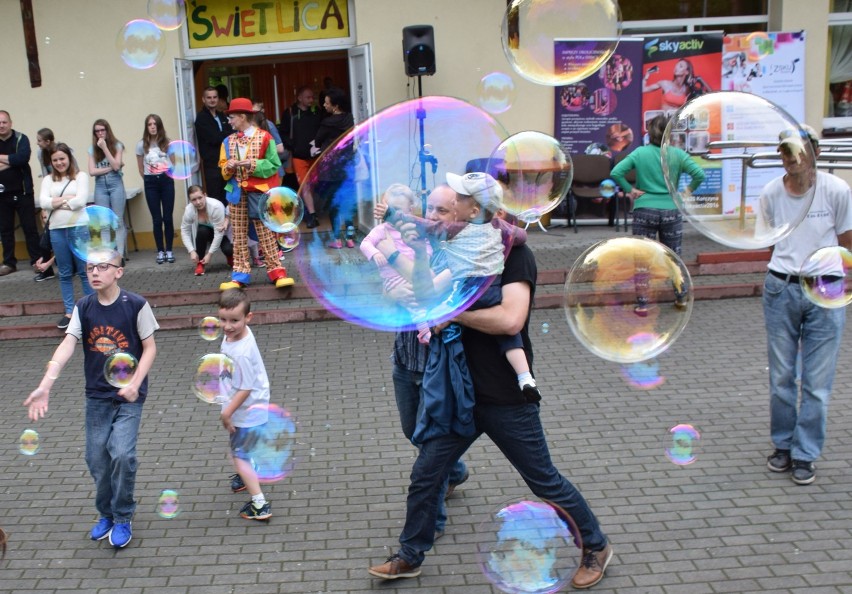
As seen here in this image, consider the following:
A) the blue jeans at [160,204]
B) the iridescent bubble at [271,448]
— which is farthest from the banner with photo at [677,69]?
the iridescent bubble at [271,448]

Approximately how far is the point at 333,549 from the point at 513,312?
5.33 ft

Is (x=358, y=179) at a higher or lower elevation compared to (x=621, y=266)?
higher

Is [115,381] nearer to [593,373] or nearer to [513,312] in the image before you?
[513,312]

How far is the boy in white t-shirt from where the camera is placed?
4.95 m

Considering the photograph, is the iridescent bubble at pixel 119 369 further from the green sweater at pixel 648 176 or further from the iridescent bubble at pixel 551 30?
the green sweater at pixel 648 176

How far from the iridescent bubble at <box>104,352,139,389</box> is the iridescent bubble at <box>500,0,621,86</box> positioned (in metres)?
3.35

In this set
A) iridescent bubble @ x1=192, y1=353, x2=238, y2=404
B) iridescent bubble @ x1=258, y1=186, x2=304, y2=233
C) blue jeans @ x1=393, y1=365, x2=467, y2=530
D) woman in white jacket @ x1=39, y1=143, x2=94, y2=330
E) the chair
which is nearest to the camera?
blue jeans @ x1=393, y1=365, x2=467, y2=530

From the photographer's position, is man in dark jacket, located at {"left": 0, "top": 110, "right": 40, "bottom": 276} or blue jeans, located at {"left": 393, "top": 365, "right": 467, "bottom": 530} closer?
blue jeans, located at {"left": 393, "top": 365, "right": 467, "bottom": 530}

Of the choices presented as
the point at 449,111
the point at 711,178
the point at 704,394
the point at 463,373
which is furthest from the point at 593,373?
the point at 463,373

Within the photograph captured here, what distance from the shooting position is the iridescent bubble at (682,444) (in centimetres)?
564

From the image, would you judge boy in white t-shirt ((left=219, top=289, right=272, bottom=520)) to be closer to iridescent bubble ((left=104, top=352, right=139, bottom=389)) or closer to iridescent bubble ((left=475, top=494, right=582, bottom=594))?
iridescent bubble ((left=104, top=352, right=139, bottom=389))

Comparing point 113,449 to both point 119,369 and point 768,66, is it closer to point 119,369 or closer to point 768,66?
point 119,369

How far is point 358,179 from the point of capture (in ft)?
16.2

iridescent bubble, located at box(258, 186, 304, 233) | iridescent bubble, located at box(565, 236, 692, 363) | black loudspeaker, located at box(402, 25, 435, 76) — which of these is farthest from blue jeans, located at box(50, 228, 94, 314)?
iridescent bubble, located at box(565, 236, 692, 363)
